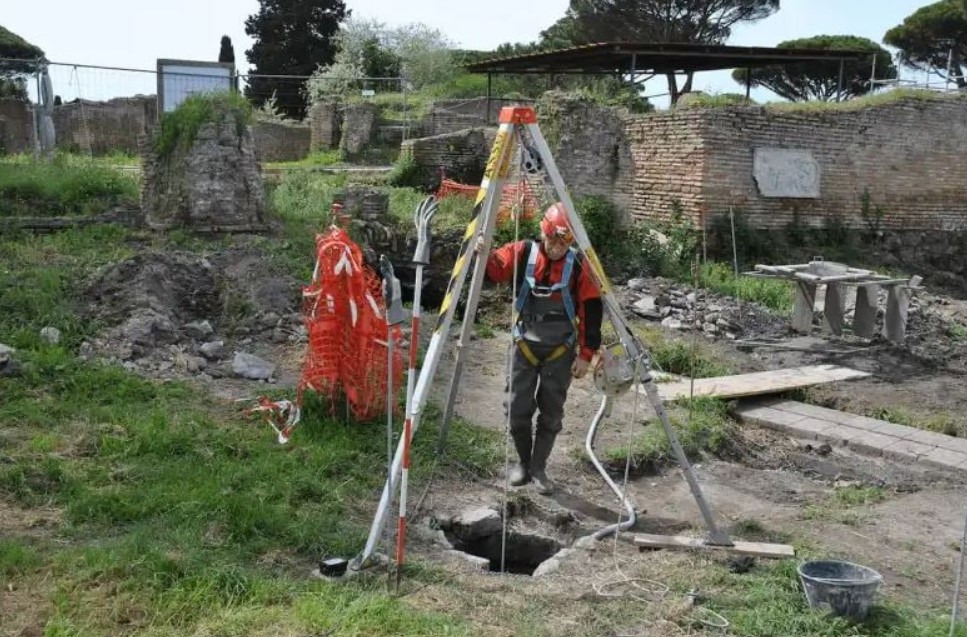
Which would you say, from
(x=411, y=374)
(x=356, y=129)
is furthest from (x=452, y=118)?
(x=411, y=374)

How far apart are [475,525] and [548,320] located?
4.06ft

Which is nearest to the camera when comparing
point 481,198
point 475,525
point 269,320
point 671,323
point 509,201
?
point 481,198

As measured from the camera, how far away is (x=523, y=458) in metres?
5.70

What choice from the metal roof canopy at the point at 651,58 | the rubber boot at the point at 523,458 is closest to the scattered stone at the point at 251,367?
the rubber boot at the point at 523,458

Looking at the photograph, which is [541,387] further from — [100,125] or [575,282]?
[100,125]

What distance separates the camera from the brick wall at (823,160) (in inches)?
584

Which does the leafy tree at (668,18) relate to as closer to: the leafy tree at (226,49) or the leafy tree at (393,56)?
the leafy tree at (393,56)

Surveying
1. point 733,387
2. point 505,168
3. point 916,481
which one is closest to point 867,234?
point 733,387

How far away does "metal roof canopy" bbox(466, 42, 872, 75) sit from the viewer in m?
17.1

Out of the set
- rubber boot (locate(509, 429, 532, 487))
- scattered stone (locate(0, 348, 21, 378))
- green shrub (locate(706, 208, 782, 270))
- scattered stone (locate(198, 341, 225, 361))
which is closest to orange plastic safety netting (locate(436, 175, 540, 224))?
Result: green shrub (locate(706, 208, 782, 270))

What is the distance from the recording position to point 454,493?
5.53 meters

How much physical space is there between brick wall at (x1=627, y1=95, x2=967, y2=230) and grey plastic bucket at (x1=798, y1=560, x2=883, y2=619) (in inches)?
445

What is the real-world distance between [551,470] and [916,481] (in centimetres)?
258

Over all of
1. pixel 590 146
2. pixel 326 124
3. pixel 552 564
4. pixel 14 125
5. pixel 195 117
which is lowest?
pixel 552 564
